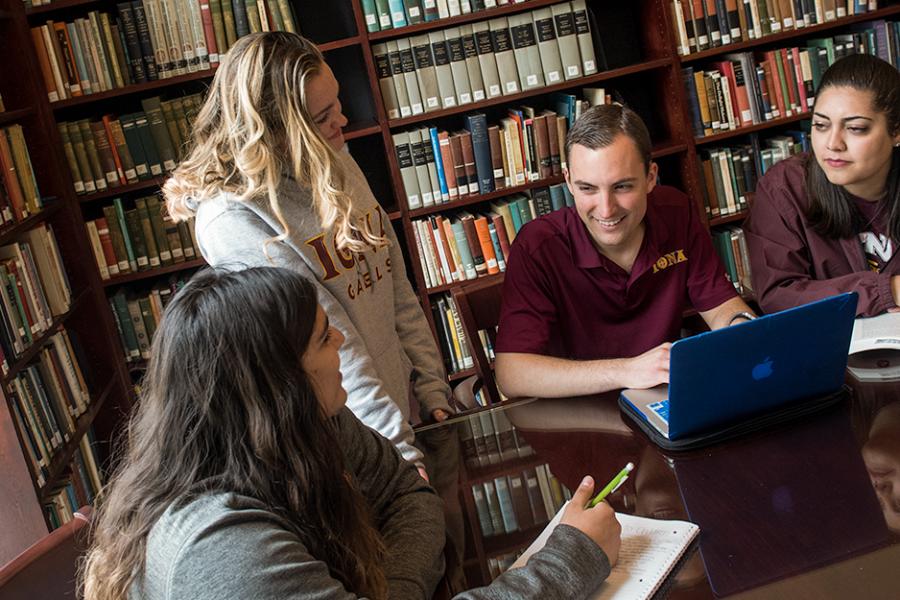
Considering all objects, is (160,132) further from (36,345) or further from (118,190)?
(36,345)

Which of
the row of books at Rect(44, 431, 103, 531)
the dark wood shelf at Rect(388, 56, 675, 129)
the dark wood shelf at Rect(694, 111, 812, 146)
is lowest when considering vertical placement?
the row of books at Rect(44, 431, 103, 531)

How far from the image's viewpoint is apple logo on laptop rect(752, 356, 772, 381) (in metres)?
1.41

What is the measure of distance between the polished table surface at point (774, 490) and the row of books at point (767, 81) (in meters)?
2.03

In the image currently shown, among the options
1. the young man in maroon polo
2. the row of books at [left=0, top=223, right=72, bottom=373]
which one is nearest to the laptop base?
the young man in maroon polo

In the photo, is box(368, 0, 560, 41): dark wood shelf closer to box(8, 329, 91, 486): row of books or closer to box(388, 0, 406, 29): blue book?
box(388, 0, 406, 29): blue book

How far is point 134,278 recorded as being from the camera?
3.22m

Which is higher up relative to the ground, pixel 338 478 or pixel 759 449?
pixel 338 478

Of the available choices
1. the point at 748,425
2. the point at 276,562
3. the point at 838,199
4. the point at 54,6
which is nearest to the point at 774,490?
the point at 748,425

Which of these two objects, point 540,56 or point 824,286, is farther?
point 540,56

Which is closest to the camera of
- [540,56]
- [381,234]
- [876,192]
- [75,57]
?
[381,234]

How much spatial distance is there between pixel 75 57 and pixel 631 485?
7.96 feet

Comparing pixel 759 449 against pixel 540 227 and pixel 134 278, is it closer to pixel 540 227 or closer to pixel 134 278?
pixel 540 227

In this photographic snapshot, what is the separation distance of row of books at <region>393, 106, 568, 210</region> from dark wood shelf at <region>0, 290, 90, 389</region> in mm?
1114

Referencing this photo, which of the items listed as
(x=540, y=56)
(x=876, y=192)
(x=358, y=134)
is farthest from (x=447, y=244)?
(x=876, y=192)
